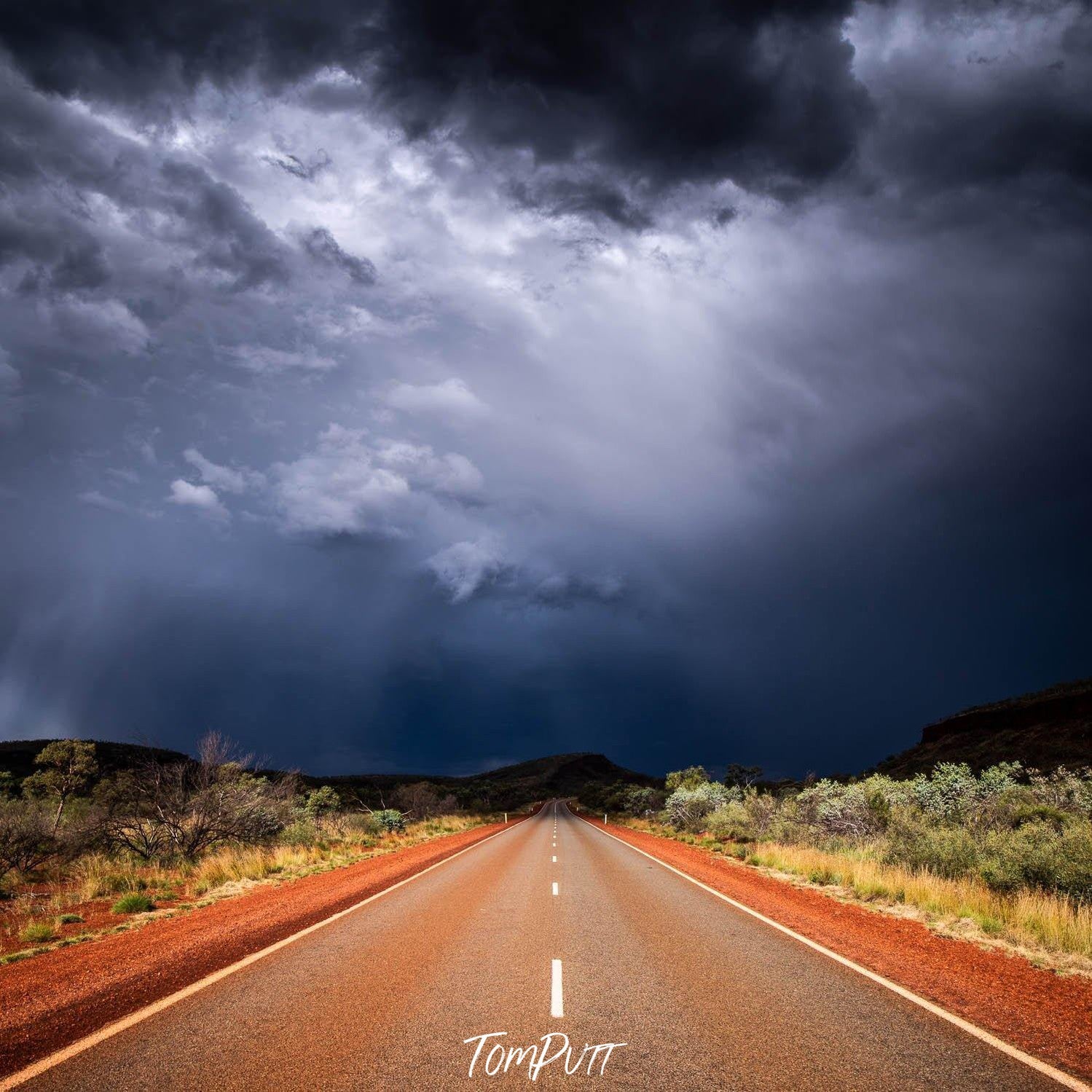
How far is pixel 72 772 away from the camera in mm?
35469

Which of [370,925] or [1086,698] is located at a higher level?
[1086,698]

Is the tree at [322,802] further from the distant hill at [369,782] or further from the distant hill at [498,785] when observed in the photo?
the distant hill at [498,785]

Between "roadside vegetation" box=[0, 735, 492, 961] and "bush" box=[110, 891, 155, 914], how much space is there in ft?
0.07

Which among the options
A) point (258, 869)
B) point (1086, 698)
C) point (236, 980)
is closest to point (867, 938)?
point (236, 980)

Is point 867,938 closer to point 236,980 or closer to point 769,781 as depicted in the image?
point 236,980

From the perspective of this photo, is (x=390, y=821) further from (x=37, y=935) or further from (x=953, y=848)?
(x=953, y=848)

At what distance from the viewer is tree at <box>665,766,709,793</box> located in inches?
2144

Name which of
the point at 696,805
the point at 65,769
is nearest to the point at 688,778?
the point at 696,805

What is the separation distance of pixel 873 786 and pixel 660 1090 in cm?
2152

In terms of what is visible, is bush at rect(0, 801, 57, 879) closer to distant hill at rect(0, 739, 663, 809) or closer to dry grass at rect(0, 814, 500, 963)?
dry grass at rect(0, 814, 500, 963)

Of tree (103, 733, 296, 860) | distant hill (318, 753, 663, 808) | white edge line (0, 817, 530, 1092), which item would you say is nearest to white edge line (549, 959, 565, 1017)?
white edge line (0, 817, 530, 1092)

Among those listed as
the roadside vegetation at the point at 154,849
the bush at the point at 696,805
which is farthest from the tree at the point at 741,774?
the roadside vegetation at the point at 154,849

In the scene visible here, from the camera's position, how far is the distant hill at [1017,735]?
148 feet

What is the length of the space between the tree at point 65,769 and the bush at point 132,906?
1133 inches
